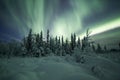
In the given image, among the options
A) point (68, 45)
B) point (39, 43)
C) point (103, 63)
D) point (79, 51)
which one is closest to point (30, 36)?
point (39, 43)

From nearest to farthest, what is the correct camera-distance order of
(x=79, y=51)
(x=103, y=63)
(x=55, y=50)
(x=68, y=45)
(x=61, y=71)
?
(x=61, y=71) < (x=103, y=63) < (x=79, y=51) < (x=55, y=50) < (x=68, y=45)

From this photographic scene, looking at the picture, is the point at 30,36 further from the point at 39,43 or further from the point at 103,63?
the point at 103,63

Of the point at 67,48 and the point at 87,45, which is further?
the point at 67,48

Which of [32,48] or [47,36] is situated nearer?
[32,48]

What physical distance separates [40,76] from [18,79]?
1171 millimetres

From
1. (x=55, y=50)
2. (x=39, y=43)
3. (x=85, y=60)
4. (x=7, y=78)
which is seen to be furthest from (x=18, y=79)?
(x=55, y=50)

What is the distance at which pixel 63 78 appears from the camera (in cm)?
511

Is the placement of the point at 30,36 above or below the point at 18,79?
above

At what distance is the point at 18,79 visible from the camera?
4.45 m

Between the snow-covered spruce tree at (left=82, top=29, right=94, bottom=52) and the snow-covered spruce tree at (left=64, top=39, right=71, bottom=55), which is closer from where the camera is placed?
the snow-covered spruce tree at (left=82, top=29, right=94, bottom=52)

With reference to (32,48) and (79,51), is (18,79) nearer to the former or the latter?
(79,51)

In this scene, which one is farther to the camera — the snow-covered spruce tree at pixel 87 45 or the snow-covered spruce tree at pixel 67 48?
the snow-covered spruce tree at pixel 67 48

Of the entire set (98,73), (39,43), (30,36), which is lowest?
(98,73)

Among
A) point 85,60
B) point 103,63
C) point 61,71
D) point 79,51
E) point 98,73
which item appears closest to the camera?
point 61,71
